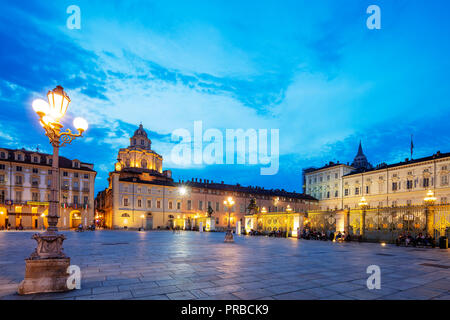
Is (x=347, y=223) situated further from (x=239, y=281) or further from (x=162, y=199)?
(x=162, y=199)

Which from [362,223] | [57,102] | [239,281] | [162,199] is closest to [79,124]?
[57,102]

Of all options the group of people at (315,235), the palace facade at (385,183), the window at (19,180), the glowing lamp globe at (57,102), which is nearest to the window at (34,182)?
the window at (19,180)

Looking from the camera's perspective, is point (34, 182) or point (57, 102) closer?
point (57, 102)

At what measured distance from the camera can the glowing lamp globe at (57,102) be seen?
6.27 meters

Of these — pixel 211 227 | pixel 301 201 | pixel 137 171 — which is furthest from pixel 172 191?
pixel 301 201

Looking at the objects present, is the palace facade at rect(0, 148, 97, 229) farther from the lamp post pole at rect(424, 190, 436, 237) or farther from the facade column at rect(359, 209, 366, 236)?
the lamp post pole at rect(424, 190, 436, 237)

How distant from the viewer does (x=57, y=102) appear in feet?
20.7

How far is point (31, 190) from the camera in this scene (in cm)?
4888

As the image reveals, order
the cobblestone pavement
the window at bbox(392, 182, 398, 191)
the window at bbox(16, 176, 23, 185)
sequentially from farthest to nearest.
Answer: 1. the window at bbox(392, 182, 398, 191)
2. the window at bbox(16, 176, 23, 185)
3. the cobblestone pavement

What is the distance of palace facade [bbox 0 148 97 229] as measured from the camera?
4666cm

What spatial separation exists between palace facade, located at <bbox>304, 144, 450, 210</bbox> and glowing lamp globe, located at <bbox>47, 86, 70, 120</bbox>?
4727 cm

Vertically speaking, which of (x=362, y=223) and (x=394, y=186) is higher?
(x=394, y=186)

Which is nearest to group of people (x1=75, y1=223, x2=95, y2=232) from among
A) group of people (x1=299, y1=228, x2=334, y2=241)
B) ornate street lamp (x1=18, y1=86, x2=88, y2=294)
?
group of people (x1=299, y1=228, x2=334, y2=241)

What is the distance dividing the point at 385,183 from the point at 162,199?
52724 millimetres
